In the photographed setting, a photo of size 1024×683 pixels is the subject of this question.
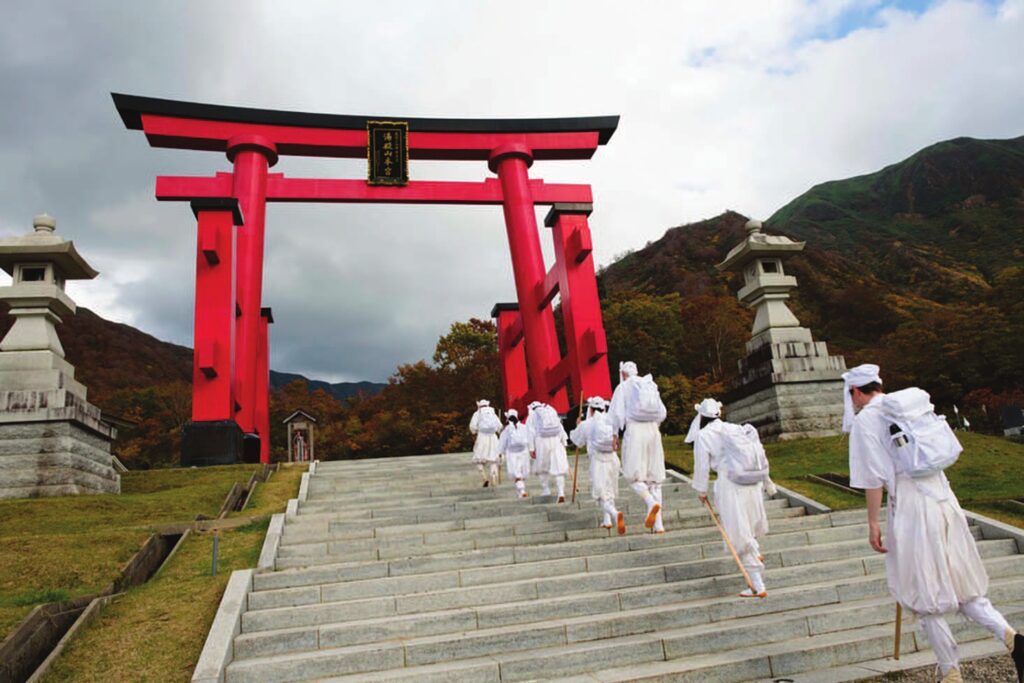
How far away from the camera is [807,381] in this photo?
43.7ft

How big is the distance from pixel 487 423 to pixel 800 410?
21.8ft

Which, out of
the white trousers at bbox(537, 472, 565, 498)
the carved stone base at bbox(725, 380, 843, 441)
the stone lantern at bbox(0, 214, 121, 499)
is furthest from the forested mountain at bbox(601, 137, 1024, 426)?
the stone lantern at bbox(0, 214, 121, 499)

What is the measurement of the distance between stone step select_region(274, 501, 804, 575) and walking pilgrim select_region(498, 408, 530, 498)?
5.81 ft

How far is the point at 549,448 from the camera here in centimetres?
903

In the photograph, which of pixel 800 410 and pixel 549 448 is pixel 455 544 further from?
pixel 800 410

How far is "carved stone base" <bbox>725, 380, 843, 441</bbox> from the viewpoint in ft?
42.7

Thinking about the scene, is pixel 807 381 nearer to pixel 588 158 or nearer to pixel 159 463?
pixel 588 158

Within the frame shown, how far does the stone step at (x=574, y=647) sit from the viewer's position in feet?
13.5

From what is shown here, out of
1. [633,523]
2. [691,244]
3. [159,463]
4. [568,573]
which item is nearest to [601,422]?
[633,523]

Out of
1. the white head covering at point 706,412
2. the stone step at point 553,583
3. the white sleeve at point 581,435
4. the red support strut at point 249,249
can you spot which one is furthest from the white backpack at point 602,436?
the red support strut at point 249,249

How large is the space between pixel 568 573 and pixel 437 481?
516 centimetres

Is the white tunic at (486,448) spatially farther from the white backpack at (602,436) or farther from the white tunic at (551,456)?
the white backpack at (602,436)

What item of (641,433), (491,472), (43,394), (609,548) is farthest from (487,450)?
(43,394)

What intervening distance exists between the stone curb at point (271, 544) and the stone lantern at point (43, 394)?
4.97 meters
